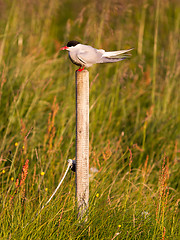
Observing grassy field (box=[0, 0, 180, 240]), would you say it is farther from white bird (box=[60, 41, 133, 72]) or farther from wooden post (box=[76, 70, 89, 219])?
white bird (box=[60, 41, 133, 72])

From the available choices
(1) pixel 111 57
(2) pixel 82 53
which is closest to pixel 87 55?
(2) pixel 82 53

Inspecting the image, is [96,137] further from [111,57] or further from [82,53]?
[82,53]

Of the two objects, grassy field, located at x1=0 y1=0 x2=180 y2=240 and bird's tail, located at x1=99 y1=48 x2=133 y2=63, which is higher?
bird's tail, located at x1=99 y1=48 x2=133 y2=63

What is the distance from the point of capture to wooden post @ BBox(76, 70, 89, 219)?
7.02 ft

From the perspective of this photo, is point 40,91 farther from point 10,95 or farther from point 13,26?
point 13,26

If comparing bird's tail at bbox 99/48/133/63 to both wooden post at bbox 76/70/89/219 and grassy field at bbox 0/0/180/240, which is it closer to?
wooden post at bbox 76/70/89/219

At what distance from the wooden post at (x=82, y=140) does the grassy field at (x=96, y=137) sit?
0.22ft

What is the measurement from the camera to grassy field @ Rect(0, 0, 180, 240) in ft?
6.94

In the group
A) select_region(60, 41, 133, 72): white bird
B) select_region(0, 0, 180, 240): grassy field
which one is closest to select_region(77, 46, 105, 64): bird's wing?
select_region(60, 41, 133, 72): white bird

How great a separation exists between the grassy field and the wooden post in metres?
0.07

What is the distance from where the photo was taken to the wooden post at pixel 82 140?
7.02ft

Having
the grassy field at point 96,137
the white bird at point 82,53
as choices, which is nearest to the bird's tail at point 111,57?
the white bird at point 82,53

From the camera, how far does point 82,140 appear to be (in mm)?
2158

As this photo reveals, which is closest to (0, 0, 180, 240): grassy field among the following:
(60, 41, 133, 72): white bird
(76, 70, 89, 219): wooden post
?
(76, 70, 89, 219): wooden post
